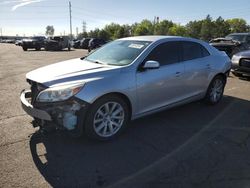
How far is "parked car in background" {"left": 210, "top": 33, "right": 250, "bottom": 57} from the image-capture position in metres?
15.0

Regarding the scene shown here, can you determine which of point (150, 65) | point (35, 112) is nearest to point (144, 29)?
point (150, 65)

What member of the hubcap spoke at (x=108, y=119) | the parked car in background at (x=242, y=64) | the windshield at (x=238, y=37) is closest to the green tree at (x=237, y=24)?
the windshield at (x=238, y=37)

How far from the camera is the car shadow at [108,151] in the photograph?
3.73m

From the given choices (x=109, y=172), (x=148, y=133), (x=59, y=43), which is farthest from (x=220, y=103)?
(x=59, y=43)

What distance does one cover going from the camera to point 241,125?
18.6 ft

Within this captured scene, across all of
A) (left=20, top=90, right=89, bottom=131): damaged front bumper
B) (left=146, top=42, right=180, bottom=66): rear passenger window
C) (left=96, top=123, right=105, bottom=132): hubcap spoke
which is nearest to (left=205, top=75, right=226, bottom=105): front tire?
(left=146, top=42, right=180, bottom=66): rear passenger window

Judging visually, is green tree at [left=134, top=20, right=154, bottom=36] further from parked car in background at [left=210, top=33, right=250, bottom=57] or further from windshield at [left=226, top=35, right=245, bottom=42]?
parked car in background at [left=210, top=33, right=250, bottom=57]

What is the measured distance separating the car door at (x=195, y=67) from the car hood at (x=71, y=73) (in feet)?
5.88

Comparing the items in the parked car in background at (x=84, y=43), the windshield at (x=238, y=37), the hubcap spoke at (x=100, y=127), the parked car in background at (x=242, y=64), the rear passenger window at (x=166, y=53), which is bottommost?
the parked car in background at (x=84, y=43)

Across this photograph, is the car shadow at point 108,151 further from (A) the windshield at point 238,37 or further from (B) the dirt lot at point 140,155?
(A) the windshield at point 238,37

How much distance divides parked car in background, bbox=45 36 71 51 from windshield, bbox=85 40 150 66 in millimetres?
30094

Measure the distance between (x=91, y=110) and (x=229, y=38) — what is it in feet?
46.8

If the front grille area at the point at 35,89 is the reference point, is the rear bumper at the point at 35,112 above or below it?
below

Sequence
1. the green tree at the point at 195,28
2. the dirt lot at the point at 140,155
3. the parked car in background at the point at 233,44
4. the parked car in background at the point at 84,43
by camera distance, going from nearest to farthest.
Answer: the dirt lot at the point at 140,155 → the parked car in background at the point at 233,44 → the parked car in background at the point at 84,43 → the green tree at the point at 195,28
